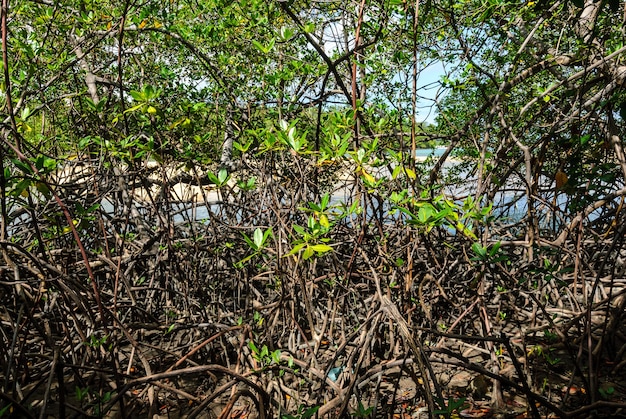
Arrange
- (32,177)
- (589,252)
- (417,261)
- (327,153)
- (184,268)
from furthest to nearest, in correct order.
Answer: (589,252) < (184,268) < (417,261) < (327,153) < (32,177)

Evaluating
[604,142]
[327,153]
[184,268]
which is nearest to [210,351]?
[184,268]

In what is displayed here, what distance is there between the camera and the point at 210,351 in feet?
8.68

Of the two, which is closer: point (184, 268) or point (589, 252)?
point (184, 268)

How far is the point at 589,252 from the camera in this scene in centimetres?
296

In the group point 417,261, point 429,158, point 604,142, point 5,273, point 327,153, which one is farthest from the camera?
point 429,158

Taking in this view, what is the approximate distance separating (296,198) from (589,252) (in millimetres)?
1990

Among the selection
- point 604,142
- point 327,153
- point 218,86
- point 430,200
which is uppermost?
point 218,86

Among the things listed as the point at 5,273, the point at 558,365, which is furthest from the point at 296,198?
the point at 558,365

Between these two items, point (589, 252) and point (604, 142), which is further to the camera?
point (589, 252)

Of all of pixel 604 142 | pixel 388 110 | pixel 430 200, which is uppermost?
pixel 388 110

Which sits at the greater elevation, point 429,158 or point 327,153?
point 429,158

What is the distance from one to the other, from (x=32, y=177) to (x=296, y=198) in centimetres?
121

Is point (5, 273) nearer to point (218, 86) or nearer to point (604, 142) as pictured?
point (218, 86)

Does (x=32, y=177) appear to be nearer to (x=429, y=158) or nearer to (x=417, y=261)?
(x=417, y=261)
